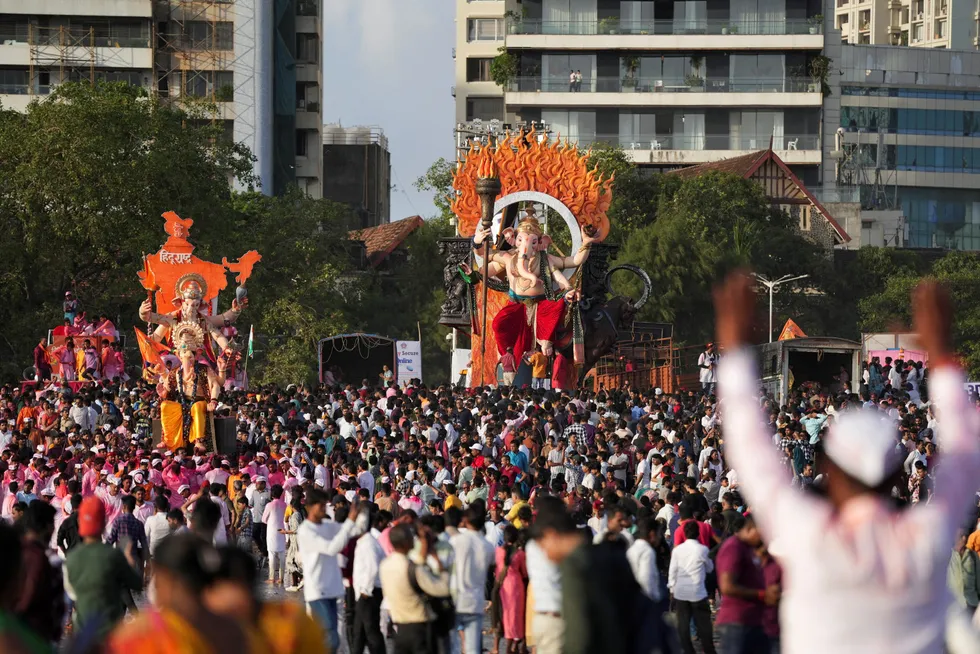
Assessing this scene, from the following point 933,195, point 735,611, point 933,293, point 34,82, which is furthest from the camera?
point 933,195

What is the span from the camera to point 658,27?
71125mm

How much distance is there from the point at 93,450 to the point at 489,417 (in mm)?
5463

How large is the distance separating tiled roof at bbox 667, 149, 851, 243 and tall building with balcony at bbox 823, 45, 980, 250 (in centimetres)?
1552

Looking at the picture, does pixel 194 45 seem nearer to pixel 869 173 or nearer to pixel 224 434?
pixel 869 173

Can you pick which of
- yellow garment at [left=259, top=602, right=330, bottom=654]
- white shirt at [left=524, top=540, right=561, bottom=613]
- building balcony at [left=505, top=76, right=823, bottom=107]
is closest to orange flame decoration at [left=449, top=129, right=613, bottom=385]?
white shirt at [left=524, top=540, right=561, bottom=613]

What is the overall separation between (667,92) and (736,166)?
628cm

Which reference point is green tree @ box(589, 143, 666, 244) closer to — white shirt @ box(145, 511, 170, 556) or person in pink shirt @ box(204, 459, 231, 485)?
person in pink shirt @ box(204, 459, 231, 485)

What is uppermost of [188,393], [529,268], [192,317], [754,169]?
[754,169]

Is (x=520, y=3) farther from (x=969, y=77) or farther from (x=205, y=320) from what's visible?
(x=205, y=320)

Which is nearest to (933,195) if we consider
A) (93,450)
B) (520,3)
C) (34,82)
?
(520,3)

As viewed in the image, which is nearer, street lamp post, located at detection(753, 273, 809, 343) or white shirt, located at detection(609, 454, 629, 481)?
white shirt, located at detection(609, 454, 629, 481)

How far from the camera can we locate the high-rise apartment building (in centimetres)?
6912

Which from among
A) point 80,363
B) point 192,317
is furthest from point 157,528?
point 80,363

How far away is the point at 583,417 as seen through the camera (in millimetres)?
24422
